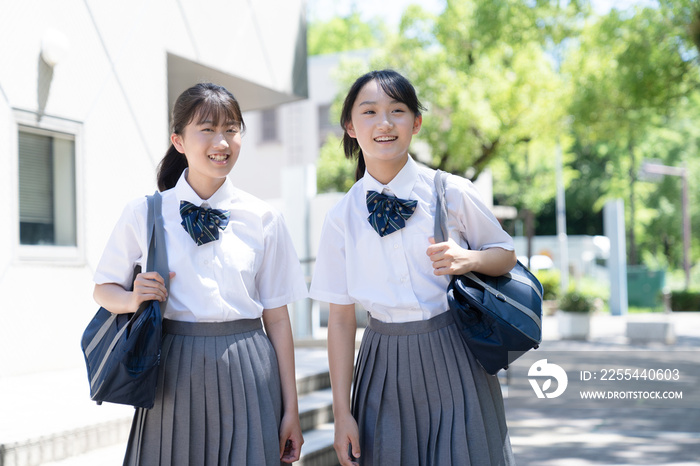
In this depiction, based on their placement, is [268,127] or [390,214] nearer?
[390,214]

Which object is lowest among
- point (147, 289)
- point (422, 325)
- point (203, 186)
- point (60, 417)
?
point (60, 417)

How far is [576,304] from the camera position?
14.7 metres

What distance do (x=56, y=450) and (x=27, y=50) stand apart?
3394mm

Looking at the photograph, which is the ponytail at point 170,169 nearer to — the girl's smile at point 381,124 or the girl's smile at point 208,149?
the girl's smile at point 208,149

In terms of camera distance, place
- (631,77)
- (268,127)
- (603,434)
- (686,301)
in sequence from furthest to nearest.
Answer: (686,301), (268,127), (631,77), (603,434)

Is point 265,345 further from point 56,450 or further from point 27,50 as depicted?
point 27,50

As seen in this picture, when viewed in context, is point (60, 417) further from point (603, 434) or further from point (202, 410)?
point (603, 434)

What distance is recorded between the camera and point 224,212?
2350 mm

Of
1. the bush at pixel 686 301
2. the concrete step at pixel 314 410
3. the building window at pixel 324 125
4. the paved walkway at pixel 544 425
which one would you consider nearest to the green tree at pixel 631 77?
the paved walkway at pixel 544 425

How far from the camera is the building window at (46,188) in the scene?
18.8 feet

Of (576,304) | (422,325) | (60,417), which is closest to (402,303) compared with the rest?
(422,325)

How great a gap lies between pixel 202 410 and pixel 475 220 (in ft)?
3.44

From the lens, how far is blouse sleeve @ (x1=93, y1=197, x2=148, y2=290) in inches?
88.5

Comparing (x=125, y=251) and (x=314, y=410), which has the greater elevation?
(x=125, y=251)
